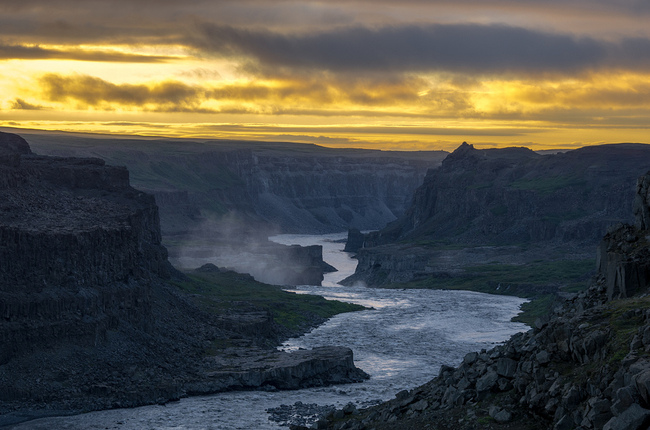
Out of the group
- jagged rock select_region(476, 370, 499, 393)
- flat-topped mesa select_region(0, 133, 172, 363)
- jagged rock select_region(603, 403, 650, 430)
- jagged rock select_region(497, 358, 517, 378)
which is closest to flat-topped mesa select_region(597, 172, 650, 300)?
jagged rock select_region(497, 358, 517, 378)

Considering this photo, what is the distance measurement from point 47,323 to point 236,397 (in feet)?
79.1

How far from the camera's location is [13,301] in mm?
104500

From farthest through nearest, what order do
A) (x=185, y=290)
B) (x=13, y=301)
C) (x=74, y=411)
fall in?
(x=185, y=290) → (x=13, y=301) → (x=74, y=411)

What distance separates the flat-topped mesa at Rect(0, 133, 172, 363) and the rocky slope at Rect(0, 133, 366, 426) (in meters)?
0.14

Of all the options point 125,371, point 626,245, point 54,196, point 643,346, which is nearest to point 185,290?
point 54,196

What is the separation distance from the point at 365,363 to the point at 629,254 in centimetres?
8098

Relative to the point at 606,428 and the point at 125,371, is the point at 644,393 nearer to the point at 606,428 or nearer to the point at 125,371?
the point at 606,428

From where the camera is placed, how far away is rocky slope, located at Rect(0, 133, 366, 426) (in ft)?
336

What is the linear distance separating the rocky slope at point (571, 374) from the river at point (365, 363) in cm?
3893

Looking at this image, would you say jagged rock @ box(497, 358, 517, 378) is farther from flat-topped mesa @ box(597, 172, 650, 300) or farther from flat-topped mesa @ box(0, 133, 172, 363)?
flat-topped mesa @ box(0, 133, 172, 363)

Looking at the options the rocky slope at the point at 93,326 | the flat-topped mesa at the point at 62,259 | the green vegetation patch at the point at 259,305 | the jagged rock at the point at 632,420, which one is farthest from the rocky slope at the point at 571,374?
the green vegetation patch at the point at 259,305

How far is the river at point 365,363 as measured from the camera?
95.5 m

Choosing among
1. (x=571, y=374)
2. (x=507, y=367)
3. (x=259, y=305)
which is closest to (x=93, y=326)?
(x=259, y=305)

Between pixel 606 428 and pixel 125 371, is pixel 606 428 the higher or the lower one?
the higher one
